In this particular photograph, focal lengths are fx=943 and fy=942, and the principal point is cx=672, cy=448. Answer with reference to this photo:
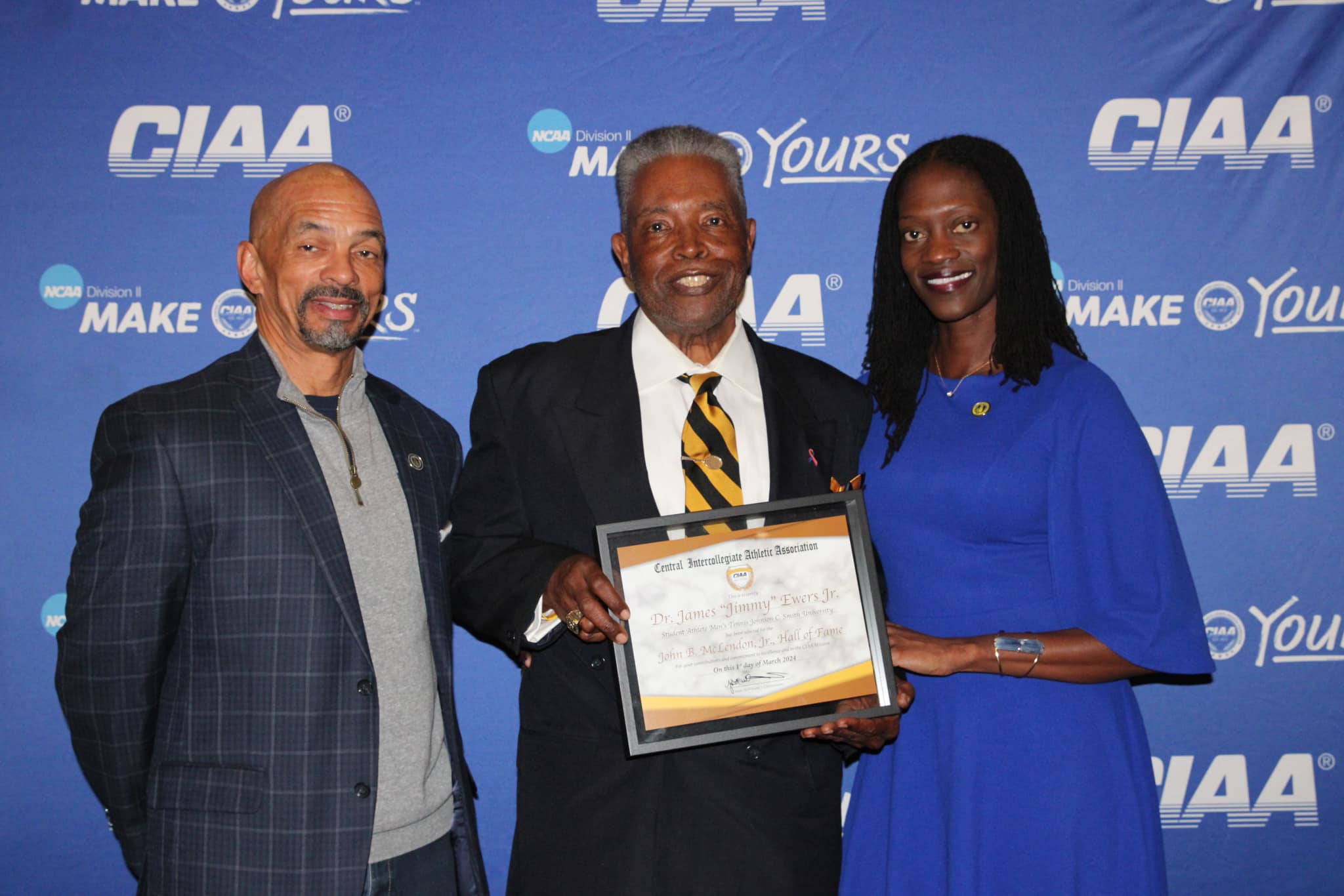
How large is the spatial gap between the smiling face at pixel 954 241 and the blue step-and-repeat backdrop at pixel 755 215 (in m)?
Answer: 0.85

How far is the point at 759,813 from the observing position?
209 centimetres

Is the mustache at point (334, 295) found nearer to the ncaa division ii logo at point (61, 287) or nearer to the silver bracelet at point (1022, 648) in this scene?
the ncaa division ii logo at point (61, 287)

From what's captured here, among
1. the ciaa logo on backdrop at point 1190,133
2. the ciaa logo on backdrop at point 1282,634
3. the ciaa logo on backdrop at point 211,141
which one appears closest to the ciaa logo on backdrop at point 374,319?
the ciaa logo on backdrop at point 211,141

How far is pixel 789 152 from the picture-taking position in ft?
10.4

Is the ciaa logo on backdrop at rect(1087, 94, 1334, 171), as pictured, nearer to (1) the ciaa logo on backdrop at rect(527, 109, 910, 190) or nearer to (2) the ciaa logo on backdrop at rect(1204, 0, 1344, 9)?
(2) the ciaa logo on backdrop at rect(1204, 0, 1344, 9)

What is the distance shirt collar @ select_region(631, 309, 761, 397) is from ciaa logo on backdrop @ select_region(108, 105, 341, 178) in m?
1.42

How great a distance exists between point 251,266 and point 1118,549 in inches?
83.1

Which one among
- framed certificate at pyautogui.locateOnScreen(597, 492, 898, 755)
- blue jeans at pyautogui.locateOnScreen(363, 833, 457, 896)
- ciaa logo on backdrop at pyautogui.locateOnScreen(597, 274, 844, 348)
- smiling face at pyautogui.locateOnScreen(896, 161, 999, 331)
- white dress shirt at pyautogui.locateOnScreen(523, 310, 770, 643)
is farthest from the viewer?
ciaa logo on backdrop at pyautogui.locateOnScreen(597, 274, 844, 348)

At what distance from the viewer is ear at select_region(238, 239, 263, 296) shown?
222 centimetres

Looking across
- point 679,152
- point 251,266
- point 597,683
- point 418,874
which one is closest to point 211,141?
point 251,266

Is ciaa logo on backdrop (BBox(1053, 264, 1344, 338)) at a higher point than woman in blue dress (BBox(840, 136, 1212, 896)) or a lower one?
higher

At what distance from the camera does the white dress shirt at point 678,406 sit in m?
A: 2.19

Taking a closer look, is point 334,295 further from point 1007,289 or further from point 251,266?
point 1007,289
